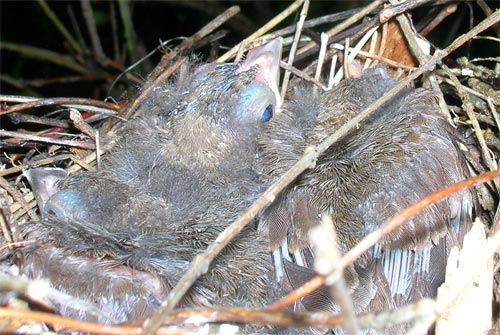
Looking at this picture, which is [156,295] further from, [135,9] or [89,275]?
[135,9]

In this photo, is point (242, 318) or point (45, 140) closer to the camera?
point (242, 318)

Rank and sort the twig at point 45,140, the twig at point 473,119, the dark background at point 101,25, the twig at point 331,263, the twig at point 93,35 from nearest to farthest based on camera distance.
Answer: the twig at point 331,263, the twig at point 473,119, the twig at point 45,140, the twig at point 93,35, the dark background at point 101,25

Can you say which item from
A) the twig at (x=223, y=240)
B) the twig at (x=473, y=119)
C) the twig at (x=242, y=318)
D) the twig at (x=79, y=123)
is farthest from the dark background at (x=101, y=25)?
the twig at (x=242, y=318)

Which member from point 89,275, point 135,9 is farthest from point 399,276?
point 135,9

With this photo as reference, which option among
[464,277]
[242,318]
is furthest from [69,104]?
[464,277]

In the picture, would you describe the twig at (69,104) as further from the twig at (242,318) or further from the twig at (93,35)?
the twig at (93,35)

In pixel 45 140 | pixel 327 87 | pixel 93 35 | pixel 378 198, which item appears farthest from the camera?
pixel 93 35

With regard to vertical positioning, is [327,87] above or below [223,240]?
above

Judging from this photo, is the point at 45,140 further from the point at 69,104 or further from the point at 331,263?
the point at 331,263
